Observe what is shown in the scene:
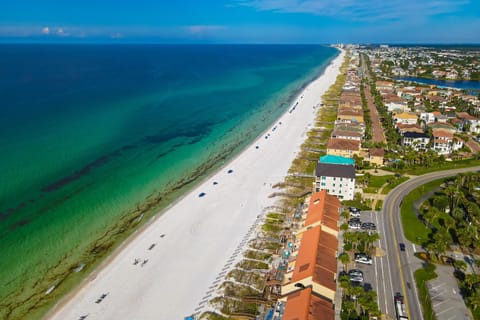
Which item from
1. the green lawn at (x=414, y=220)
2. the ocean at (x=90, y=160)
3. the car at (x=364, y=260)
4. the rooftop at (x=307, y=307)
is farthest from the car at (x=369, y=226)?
the ocean at (x=90, y=160)

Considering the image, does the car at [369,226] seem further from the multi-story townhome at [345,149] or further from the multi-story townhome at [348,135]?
the multi-story townhome at [348,135]

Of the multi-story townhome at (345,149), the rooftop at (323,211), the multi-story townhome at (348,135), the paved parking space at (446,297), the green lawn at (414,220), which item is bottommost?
the paved parking space at (446,297)

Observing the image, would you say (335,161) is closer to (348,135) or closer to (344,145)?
(344,145)

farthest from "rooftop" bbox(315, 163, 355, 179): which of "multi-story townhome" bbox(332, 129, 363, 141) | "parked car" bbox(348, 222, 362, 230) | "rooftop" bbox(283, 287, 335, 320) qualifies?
"rooftop" bbox(283, 287, 335, 320)

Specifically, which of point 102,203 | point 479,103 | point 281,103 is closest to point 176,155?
point 102,203

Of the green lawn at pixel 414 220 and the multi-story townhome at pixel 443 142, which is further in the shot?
the multi-story townhome at pixel 443 142

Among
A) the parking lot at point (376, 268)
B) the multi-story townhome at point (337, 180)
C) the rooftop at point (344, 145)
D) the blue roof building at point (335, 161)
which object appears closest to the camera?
the parking lot at point (376, 268)

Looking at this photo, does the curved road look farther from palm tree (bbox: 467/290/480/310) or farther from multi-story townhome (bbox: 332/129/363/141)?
multi-story townhome (bbox: 332/129/363/141)
